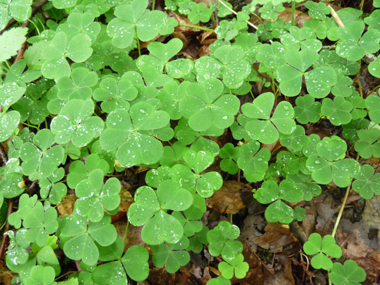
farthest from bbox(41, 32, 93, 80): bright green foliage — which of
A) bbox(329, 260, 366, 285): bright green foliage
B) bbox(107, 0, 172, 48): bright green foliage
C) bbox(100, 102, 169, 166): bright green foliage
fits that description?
bbox(329, 260, 366, 285): bright green foliage

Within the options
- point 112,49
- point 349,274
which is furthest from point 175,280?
point 112,49

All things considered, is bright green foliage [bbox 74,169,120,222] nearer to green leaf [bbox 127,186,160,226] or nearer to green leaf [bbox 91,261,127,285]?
green leaf [bbox 127,186,160,226]

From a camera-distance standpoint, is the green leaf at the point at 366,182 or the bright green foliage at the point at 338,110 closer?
the green leaf at the point at 366,182

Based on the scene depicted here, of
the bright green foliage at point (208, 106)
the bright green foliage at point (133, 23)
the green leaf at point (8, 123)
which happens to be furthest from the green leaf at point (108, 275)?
the bright green foliage at point (133, 23)

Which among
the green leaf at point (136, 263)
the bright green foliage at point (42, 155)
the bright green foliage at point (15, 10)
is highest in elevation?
the bright green foliage at point (15, 10)

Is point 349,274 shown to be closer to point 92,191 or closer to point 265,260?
point 265,260

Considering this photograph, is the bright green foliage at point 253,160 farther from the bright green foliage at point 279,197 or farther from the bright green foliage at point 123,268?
→ the bright green foliage at point 123,268
